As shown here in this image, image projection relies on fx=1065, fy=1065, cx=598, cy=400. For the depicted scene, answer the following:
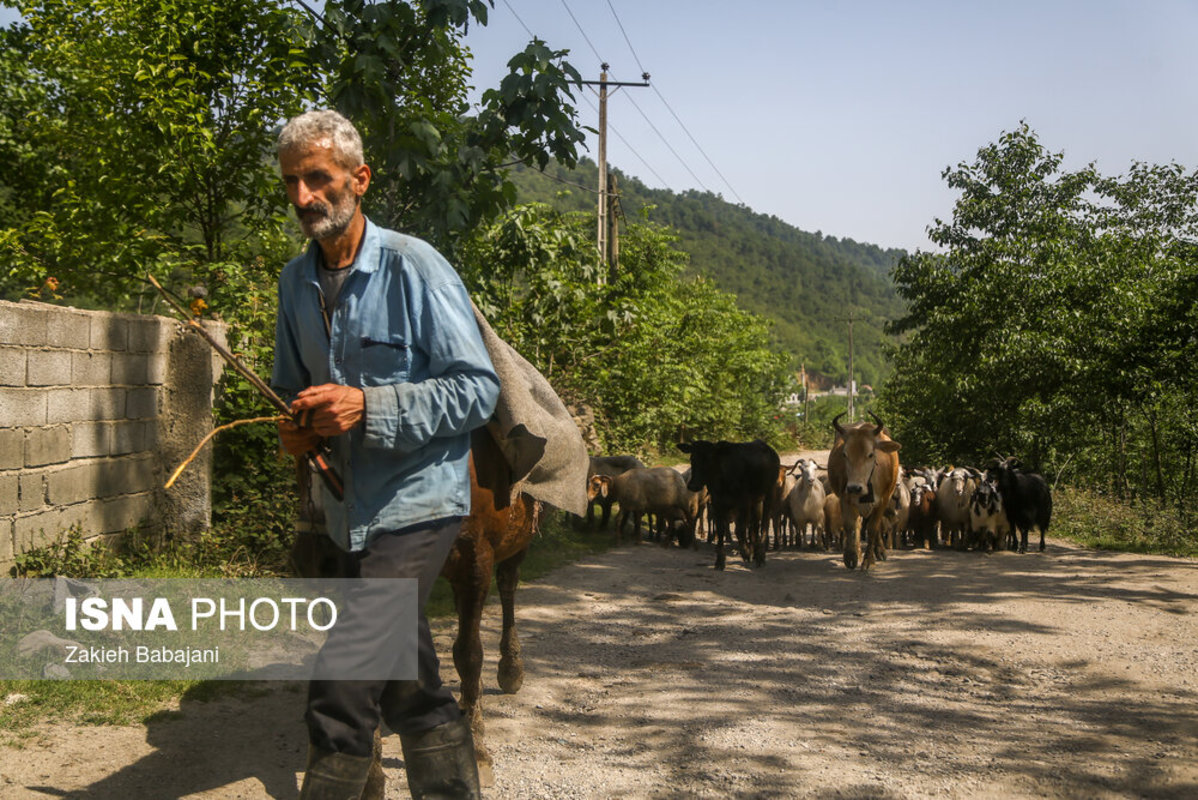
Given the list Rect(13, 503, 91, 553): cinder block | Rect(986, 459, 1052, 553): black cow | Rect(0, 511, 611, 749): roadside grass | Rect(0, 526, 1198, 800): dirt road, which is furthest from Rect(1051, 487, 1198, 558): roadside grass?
Rect(13, 503, 91, 553): cinder block

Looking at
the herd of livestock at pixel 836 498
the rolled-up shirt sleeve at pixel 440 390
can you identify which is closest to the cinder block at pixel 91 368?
the rolled-up shirt sleeve at pixel 440 390

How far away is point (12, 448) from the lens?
22.0 feet

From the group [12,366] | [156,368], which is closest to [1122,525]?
[156,368]

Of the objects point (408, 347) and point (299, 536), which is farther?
point (299, 536)

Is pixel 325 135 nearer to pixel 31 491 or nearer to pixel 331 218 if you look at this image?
pixel 331 218

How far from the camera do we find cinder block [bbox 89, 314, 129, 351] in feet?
24.9

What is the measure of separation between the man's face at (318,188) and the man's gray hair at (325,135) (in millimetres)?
16

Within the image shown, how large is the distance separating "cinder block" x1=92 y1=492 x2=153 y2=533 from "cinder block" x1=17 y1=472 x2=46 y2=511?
589mm

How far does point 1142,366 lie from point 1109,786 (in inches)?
Answer: 521

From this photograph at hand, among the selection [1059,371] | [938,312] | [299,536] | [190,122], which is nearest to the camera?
[299,536]

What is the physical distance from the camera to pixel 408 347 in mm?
3270

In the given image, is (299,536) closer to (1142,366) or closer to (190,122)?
(190,122)

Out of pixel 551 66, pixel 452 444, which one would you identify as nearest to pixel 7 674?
pixel 452 444

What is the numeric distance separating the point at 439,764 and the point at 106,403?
18.1 ft
